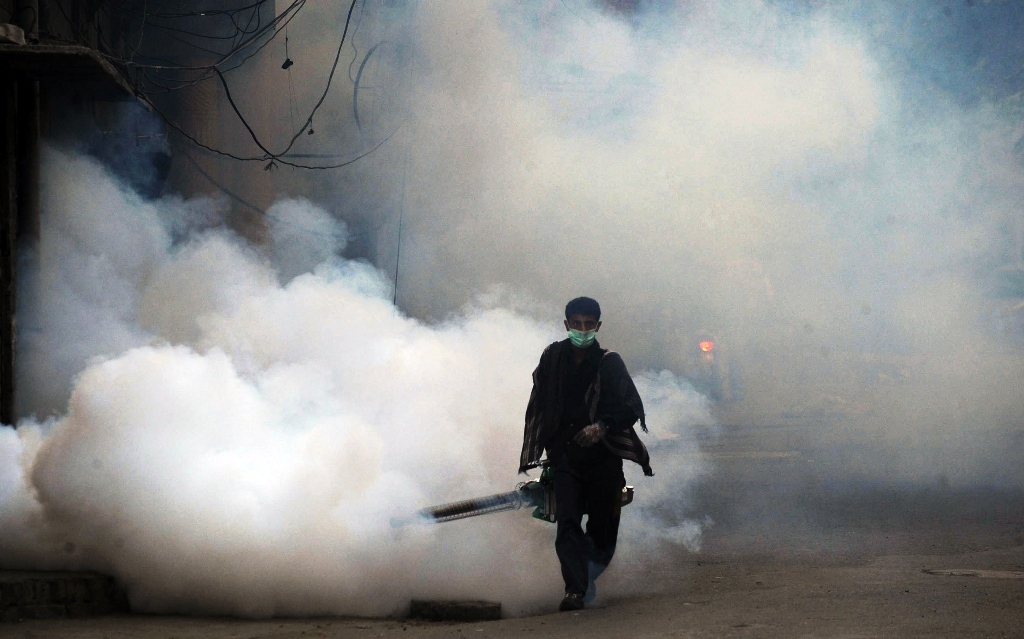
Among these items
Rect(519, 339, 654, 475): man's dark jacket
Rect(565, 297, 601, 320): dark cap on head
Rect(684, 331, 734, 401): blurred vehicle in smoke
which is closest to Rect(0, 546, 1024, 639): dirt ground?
Rect(519, 339, 654, 475): man's dark jacket

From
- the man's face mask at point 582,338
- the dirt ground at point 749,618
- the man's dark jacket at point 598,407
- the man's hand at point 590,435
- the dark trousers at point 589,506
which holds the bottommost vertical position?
the dirt ground at point 749,618

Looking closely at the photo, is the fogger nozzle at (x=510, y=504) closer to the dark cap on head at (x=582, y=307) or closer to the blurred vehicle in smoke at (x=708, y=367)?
the dark cap on head at (x=582, y=307)

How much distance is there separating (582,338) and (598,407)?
37 centimetres

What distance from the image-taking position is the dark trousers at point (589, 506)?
211 inches

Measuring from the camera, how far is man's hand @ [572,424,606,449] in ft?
17.6

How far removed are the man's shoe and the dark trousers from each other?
0.47 feet

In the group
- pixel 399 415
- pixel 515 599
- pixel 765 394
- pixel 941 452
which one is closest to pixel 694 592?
pixel 515 599

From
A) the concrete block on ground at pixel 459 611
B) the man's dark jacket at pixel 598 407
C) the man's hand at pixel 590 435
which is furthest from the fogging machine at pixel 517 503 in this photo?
the concrete block on ground at pixel 459 611

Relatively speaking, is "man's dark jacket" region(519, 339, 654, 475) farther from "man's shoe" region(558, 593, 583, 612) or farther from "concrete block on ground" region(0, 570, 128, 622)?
"concrete block on ground" region(0, 570, 128, 622)

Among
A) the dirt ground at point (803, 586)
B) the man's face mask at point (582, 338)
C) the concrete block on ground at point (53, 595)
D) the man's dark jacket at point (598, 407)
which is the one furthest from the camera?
the man's face mask at point (582, 338)

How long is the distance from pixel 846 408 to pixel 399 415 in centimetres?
1161

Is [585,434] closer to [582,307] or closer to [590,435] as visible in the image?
[590,435]

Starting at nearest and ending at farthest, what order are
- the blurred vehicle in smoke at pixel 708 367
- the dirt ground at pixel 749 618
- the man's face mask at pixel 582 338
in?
the dirt ground at pixel 749 618, the man's face mask at pixel 582 338, the blurred vehicle in smoke at pixel 708 367

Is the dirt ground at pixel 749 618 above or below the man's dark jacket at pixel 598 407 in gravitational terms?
below
